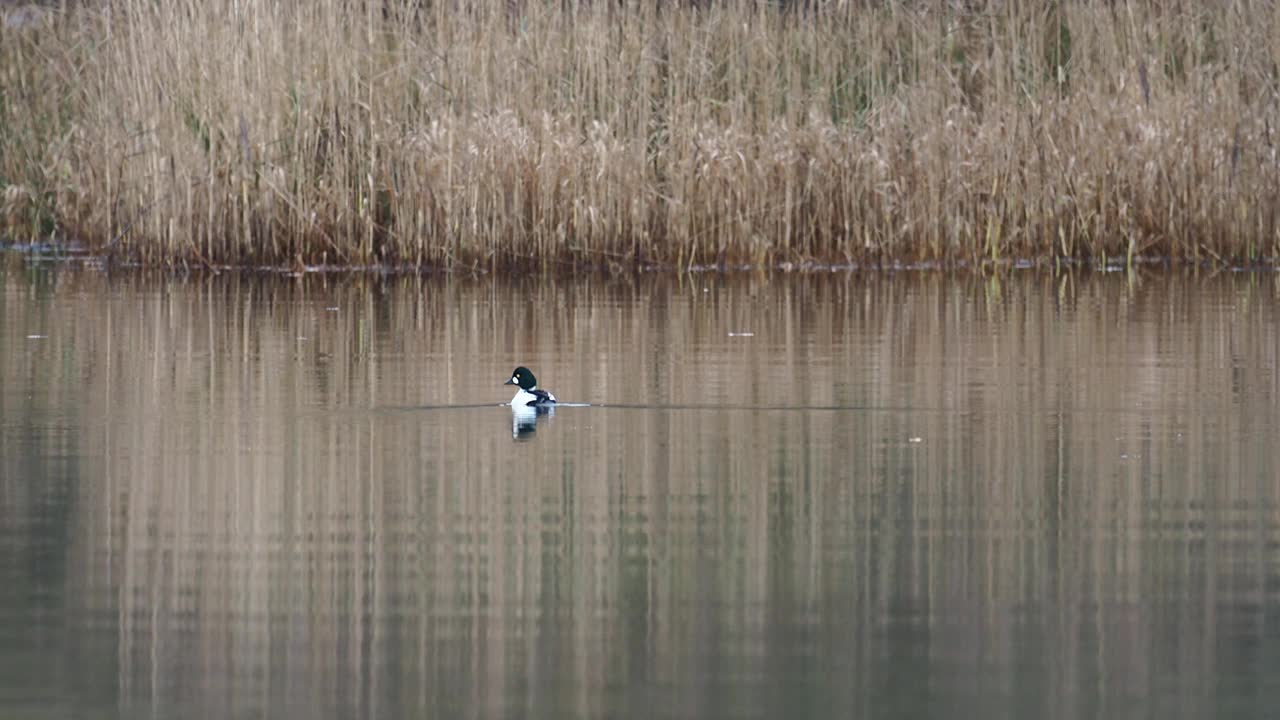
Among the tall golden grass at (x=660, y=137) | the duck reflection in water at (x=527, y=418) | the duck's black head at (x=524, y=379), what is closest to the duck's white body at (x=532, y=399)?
the duck reflection in water at (x=527, y=418)

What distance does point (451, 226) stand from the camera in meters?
15.2

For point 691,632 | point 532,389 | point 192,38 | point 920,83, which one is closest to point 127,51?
point 192,38

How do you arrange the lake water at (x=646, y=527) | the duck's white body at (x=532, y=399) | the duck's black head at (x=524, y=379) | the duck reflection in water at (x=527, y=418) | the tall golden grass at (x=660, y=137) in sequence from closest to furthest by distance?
the lake water at (x=646, y=527) → the duck reflection in water at (x=527, y=418) → the duck's white body at (x=532, y=399) → the duck's black head at (x=524, y=379) → the tall golden grass at (x=660, y=137)

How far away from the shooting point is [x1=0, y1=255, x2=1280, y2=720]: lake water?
414cm

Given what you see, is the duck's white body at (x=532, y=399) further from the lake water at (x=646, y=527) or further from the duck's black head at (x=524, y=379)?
the duck's black head at (x=524, y=379)

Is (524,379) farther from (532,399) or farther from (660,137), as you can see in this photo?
(660,137)

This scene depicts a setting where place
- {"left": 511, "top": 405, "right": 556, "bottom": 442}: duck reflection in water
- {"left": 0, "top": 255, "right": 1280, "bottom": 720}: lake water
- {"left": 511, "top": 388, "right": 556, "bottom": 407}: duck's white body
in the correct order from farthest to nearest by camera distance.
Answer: {"left": 511, "top": 388, "right": 556, "bottom": 407}: duck's white body, {"left": 511, "top": 405, "right": 556, "bottom": 442}: duck reflection in water, {"left": 0, "top": 255, "right": 1280, "bottom": 720}: lake water

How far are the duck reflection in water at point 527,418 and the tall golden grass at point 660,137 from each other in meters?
7.10

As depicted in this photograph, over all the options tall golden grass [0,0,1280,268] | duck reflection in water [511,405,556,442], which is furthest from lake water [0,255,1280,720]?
tall golden grass [0,0,1280,268]

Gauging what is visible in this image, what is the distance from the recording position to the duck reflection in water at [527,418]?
7488mm

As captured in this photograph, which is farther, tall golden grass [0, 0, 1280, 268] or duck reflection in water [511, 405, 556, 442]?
tall golden grass [0, 0, 1280, 268]

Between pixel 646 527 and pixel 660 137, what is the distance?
1000 cm

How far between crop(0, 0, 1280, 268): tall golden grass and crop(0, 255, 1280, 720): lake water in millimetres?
4372

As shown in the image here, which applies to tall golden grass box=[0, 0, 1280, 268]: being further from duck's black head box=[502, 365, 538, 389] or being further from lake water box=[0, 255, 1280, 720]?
duck's black head box=[502, 365, 538, 389]
